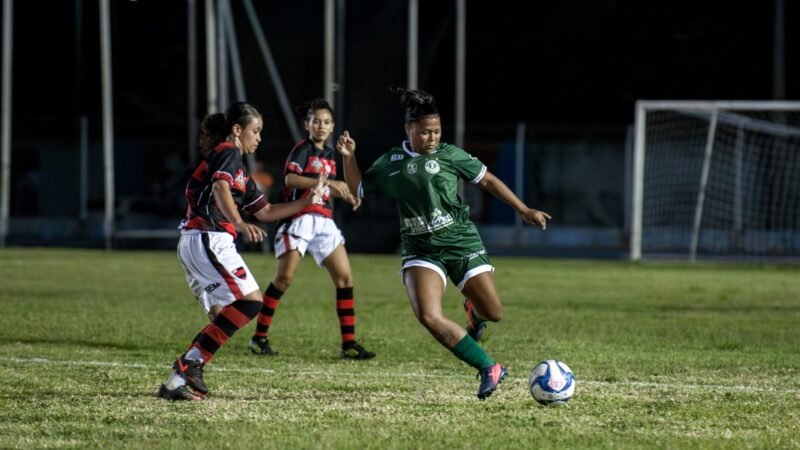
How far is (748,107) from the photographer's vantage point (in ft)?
68.7

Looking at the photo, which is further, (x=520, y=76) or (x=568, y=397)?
(x=520, y=76)

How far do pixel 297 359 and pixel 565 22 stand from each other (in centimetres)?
1979

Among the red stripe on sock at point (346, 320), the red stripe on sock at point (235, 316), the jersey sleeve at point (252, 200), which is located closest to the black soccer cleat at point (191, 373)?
the red stripe on sock at point (235, 316)

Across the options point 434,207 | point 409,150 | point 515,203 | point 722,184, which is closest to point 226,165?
point 409,150

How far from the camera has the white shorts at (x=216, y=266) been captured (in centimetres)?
724

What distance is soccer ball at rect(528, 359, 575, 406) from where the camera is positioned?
6613 mm

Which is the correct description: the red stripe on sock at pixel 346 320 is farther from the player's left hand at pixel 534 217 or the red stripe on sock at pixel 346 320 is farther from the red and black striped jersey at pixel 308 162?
the player's left hand at pixel 534 217

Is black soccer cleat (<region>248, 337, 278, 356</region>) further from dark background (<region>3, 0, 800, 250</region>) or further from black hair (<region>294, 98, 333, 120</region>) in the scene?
dark background (<region>3, 0, 800, 250</region>)

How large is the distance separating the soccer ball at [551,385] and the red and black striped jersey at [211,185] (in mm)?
2094

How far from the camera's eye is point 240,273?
727cm

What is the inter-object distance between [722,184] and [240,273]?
18.8m

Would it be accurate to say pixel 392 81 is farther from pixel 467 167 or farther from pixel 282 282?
pixel 467 167

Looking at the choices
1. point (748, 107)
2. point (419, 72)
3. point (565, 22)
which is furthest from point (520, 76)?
point (748, 107)

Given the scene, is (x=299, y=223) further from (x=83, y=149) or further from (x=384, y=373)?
(x=83, y=149)
